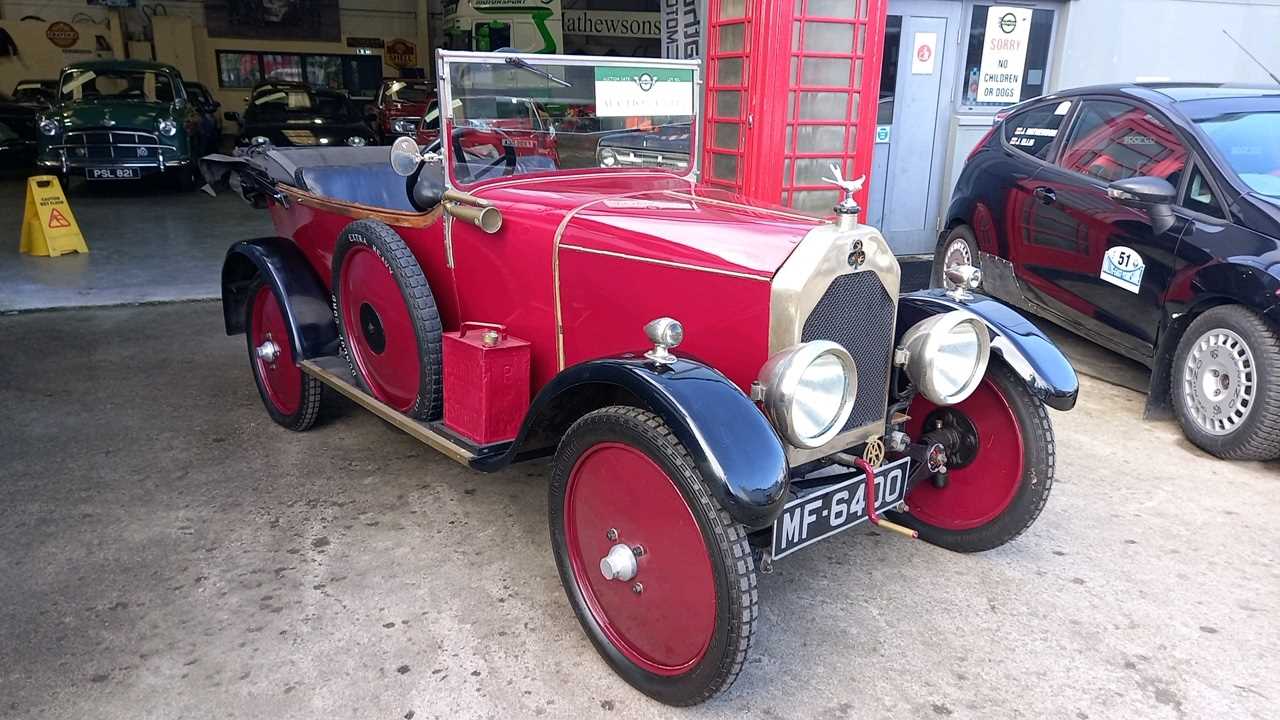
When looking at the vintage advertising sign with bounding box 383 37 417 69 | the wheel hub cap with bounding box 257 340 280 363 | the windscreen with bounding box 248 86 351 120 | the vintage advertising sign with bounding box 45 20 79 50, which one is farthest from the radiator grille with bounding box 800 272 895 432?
the vintage advertising sign with bounding box 45 20 79 50

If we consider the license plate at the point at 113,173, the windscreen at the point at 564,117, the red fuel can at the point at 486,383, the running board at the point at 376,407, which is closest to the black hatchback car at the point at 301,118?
the license plate at the point at 113,173

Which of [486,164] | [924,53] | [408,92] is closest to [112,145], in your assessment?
[408,92]

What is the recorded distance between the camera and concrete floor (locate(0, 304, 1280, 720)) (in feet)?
7.77

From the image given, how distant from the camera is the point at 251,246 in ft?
13.9

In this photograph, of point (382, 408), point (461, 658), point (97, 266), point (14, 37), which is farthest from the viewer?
point (14, 37)

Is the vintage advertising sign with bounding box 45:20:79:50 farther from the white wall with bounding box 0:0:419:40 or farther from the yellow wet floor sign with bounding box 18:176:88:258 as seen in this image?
the yellow wet floor sign with bounding box 18:176:88:258

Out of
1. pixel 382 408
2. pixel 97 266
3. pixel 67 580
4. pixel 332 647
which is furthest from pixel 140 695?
pixel 97 266

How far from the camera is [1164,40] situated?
333 inches

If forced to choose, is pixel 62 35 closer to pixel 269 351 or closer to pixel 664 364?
pixel 269 351

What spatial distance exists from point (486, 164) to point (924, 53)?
5.93 metres

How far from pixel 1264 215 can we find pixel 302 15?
921 inches

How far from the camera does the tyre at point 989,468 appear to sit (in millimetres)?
2836

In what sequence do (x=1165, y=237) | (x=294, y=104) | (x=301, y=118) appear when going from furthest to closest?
(x=294, y=104) < (x=301, y=118) < (x=1165, y=237)

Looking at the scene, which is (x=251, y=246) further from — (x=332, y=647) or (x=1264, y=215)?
(x=1264, y=215)
